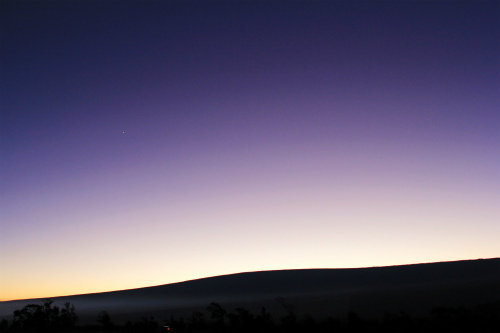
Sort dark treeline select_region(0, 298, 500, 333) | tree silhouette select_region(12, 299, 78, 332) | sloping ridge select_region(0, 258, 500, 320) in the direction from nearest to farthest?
dark treeline select_region(0, 298, 500, 333)
tree silhouette select_region(12, 299, 78, 332)
sloping ridge select_region(0, 258, 500, 320)

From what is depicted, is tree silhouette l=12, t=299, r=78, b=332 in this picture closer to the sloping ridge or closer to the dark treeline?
the dark treeline

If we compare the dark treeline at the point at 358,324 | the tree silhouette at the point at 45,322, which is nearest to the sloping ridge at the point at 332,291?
the dark treeline at the point at 358,324

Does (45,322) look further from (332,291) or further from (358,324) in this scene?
(332,291)

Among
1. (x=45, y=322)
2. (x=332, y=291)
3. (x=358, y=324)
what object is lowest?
(x=332, y=291)

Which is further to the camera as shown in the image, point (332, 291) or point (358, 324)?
point (332, 291)

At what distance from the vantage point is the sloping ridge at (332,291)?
27.8 meters

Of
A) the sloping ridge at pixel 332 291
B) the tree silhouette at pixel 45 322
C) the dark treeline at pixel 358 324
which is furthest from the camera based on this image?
the sloping ridge at pixel 332 291

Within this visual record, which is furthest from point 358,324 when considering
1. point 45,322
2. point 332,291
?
point 332,291

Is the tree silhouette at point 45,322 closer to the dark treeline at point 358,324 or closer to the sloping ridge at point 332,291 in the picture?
the dark treeline at point 358,324

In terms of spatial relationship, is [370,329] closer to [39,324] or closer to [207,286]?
[39,324]

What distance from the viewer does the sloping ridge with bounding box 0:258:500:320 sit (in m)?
27.8

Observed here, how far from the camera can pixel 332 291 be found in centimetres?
4981

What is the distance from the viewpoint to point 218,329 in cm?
2139

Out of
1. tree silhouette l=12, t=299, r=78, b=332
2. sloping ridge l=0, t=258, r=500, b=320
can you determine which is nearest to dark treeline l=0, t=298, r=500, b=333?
tree silhouette l=12, t=299, r=78, b=332
